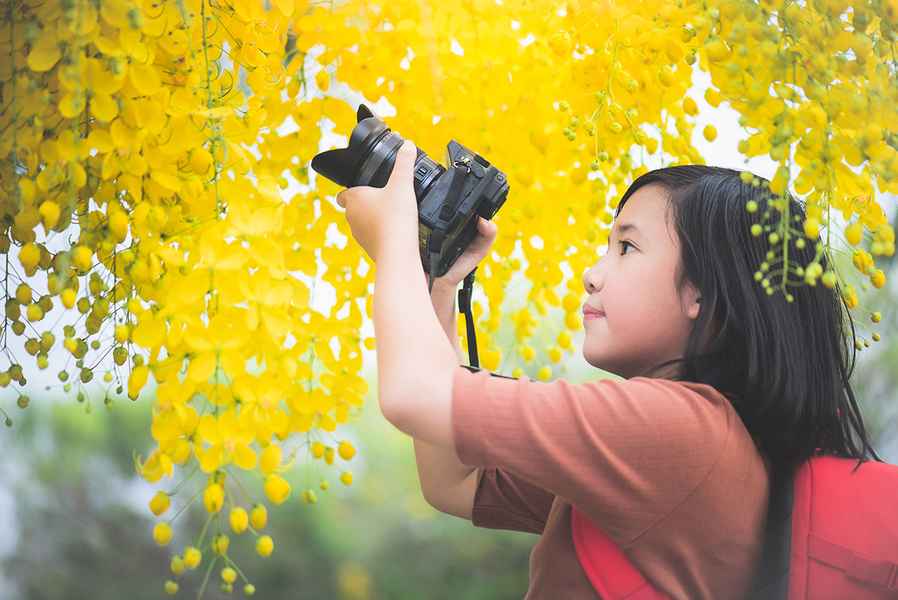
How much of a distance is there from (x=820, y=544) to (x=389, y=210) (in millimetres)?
437

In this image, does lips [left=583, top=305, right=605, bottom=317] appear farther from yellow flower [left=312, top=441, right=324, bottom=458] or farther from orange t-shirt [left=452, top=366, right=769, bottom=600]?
yellow flower [left=312, top=441, right=324, bottom=458]

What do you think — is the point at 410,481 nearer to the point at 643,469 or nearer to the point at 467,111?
the point at 467,111

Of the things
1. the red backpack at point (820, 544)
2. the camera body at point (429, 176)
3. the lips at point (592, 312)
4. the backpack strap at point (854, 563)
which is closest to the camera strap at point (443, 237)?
the camera body at point (429, 176)

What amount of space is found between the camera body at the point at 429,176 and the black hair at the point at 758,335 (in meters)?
0.20

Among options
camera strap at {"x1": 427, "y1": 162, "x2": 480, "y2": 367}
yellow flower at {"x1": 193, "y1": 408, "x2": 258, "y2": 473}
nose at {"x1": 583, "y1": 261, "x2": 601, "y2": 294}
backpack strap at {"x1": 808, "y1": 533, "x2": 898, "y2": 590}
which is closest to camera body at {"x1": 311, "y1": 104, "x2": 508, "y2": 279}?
camera strap at {"x1": 427, "y1": 162, "x2": 480, "y2": 367}

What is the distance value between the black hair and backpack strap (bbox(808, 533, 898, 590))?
0.29 ft

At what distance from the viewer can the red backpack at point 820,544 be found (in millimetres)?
753

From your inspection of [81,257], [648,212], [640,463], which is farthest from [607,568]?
[81,257]

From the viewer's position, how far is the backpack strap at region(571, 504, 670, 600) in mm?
776

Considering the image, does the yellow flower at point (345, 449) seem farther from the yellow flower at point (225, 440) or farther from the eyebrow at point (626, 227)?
the eyebrow at point (626, 227)

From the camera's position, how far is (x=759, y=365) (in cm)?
85

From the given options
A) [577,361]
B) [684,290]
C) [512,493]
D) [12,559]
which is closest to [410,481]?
[577,361]

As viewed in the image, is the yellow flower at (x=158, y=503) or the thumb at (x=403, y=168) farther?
the thumb at (x=403, y=168)

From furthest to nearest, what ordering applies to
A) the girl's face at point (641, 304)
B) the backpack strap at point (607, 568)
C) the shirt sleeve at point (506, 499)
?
the shirt sleeve at point (506, 499), the girl's face at point (641, 304), the backpack strap at point (607, 568)
